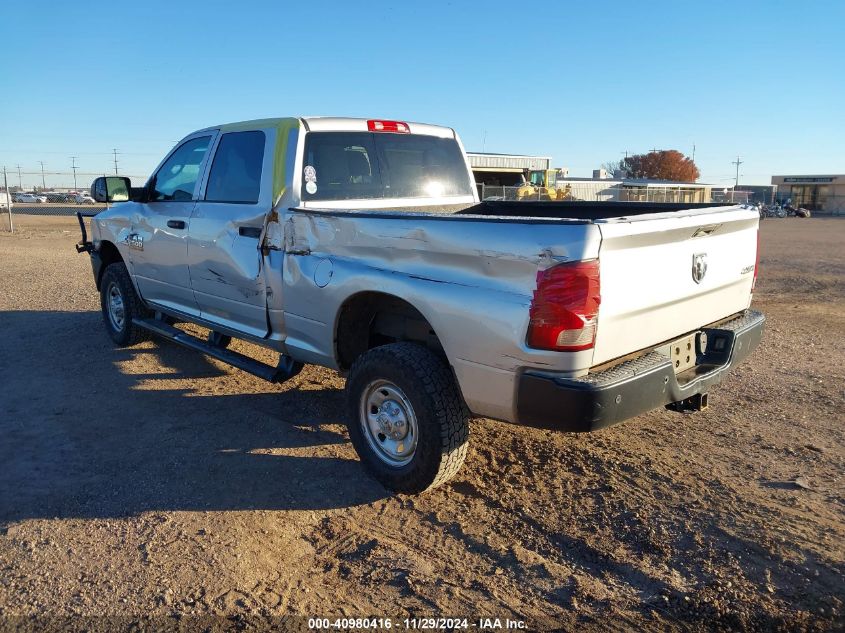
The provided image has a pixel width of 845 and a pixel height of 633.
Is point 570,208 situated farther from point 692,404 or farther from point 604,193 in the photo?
point 604,193

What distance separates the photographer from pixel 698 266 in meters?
3.70

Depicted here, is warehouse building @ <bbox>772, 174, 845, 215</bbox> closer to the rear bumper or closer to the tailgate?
the tailgate

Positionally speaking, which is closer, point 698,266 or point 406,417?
point 698,266

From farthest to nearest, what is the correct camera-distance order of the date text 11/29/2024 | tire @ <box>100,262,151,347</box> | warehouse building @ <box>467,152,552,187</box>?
warehouse building @ <box>467,152,552,187</box>, tire @ <box>100,262,151,347</box>, the date text 11/29/2024

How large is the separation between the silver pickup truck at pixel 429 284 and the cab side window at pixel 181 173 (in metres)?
0.02

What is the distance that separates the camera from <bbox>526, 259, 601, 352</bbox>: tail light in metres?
3.00

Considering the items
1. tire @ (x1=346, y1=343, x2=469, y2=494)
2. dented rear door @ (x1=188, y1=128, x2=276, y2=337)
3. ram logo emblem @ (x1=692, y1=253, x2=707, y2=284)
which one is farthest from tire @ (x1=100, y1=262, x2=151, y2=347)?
ram logo emblem @ (x1=692, y1=253, x2=707, y2=284)

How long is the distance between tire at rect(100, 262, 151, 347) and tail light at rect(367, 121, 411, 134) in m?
3.06

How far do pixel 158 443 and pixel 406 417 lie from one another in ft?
6.19

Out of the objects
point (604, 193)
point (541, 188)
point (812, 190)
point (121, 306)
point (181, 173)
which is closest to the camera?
point (181, 173)

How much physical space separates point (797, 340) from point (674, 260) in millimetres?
4956

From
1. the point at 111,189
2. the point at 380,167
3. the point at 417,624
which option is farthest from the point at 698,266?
the point at 111,189

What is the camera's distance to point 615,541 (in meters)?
3.38

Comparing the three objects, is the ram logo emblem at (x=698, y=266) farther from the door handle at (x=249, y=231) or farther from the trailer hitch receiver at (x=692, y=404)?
the door handle at (x=249, y=231)
